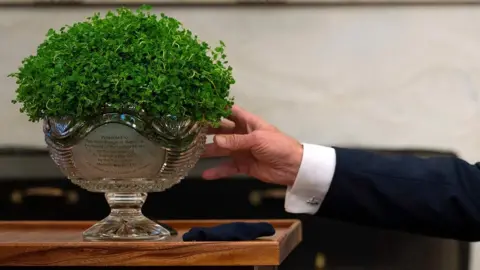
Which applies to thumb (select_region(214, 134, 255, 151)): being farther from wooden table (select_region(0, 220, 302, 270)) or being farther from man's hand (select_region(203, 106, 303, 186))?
wooden table (select_region(0, 220, 302, 270))

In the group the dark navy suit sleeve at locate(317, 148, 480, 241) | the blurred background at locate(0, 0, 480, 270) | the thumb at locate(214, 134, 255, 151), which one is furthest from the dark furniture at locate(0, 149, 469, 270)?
the thumb at locate(214, 134, 255, 151)

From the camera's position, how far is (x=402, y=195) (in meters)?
1.15

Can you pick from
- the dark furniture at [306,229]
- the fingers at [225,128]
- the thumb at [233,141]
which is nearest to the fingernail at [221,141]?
the thumb at [233,141]

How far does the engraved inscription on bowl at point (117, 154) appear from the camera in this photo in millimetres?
900

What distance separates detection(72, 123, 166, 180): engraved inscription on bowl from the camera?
90 centimetres

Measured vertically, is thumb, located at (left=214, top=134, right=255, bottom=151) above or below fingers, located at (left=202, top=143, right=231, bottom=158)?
above

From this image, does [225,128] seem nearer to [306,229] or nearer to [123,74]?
[123,74]

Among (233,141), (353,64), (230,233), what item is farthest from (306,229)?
(230,233)

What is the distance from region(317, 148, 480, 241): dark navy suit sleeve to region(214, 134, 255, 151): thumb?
165mm

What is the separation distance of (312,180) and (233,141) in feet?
0.52

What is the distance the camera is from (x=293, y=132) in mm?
1948

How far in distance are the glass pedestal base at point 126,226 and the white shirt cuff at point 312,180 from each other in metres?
0.22

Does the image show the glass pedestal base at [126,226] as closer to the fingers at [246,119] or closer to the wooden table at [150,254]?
the wooden table at [150,254]

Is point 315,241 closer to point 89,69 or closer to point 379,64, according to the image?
point 379,64
